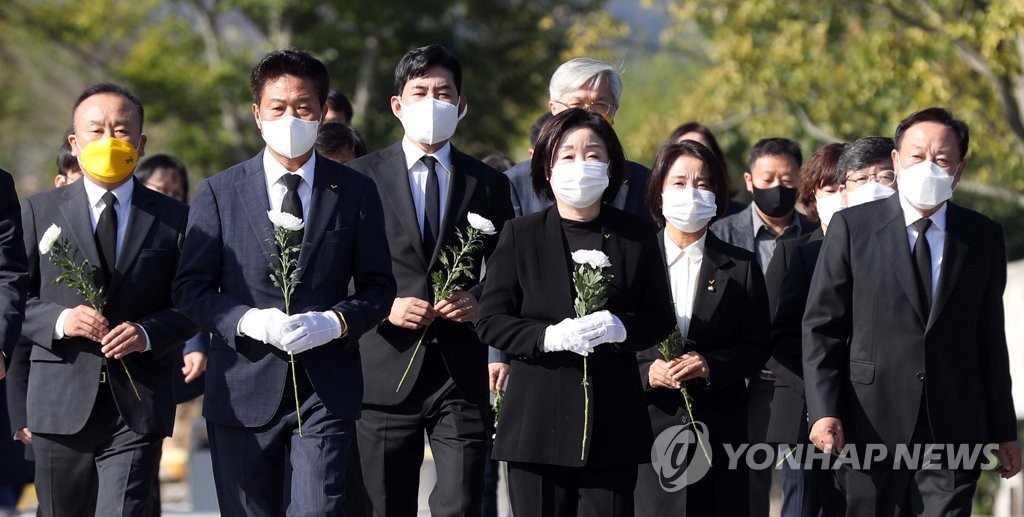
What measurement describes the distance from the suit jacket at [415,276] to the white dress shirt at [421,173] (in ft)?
0.12

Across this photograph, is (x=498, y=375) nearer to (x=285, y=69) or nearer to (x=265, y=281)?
(x=265, y=281)

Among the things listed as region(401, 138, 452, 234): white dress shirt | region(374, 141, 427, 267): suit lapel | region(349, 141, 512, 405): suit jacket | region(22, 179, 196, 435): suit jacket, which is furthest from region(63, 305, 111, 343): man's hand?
region(401, 138, 452, 234): white dress shirt

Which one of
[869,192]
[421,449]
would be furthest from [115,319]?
[869,192]

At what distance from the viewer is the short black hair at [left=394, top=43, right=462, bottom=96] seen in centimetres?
760

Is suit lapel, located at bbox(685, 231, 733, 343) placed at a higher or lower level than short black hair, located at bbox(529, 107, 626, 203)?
lower

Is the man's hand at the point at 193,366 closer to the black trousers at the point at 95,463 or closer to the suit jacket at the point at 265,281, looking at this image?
the black trousers at the point at 95,463

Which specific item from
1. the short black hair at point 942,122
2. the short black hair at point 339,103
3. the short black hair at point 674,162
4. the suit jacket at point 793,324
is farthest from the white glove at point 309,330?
the short black hair at point 339,103

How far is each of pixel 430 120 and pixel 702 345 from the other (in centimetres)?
168

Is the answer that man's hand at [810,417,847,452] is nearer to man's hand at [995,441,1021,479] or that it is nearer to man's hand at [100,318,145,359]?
man's hand at [995,441,1021,479]

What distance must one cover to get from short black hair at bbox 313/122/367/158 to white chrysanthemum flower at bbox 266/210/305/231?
2.17 metres

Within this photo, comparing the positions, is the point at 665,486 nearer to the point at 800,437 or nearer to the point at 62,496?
the point at 800,437

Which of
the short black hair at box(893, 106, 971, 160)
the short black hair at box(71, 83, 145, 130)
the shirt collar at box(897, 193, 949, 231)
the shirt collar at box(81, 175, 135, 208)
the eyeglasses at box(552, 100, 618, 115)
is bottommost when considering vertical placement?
the shirt collar at box(897, 193, 949, 231)

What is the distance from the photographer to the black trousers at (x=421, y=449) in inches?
289

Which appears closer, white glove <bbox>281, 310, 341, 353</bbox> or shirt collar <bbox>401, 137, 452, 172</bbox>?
white glove <bbox>281, 310, 341, 353</bbox>
